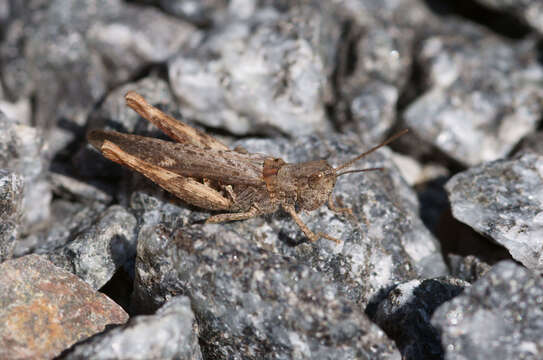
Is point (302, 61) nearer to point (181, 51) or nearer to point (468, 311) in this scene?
point (181, 51)

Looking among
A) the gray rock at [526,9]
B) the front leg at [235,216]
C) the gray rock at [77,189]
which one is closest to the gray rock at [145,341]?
the front leg at [235,216]

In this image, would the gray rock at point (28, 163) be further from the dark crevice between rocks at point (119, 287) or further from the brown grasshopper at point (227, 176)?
the dark crevice between rocks at point (119, 287)

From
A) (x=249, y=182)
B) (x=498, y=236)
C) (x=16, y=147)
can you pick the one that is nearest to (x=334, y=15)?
(x=249, y=182)

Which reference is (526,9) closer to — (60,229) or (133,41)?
(133,41)

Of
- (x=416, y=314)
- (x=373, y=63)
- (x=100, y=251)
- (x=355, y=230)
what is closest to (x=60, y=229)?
(x=100, y=251)

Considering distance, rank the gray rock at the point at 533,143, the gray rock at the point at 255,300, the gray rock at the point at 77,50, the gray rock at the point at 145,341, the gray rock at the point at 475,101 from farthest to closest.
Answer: the gray rock at the point at 77,50
the gray rock at the point at 475,101
the gray rock at the point at 533,143
the gray rock at the point at 255,300
the gray rock at the point at 145,341

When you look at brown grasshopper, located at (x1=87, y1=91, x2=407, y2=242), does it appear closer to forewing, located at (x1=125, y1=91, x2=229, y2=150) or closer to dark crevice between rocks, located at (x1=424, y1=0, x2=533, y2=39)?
forewing, located at (x1=125, y1=91, x2=229, y2=150)

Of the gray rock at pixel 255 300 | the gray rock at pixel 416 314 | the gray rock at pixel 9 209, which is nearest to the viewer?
the gray rock at pixel 255 300
